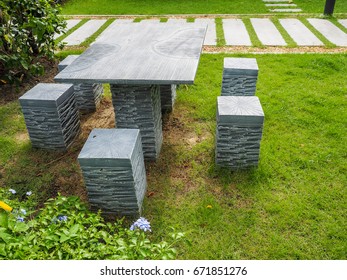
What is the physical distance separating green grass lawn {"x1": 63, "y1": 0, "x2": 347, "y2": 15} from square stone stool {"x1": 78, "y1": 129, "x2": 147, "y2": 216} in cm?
742

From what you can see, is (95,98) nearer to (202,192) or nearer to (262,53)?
(202,192)

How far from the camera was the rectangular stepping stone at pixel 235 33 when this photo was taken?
7039 mm

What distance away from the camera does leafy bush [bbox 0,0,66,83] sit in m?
4.78

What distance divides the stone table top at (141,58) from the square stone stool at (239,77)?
0.57m

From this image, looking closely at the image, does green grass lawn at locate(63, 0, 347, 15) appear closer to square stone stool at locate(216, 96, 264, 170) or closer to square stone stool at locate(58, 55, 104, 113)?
square stone stool at locate(58, 55, 104, 113)

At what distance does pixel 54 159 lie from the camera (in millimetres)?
3740

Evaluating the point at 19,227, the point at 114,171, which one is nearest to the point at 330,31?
the point at 114,171

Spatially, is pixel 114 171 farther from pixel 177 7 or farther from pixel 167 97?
pixel 177 7

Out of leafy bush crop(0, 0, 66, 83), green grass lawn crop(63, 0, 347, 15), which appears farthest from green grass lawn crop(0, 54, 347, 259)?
green grass lawn crop(63, 0, 347, 15)

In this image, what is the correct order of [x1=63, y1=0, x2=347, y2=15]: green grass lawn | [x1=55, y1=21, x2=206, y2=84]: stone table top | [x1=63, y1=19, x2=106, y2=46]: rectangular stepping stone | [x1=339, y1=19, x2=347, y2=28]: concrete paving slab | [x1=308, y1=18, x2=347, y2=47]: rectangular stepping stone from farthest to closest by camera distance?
[x1=63, y1=0, x2=347, y2=15]: green grass lawn
[x1=339, y1=19, x2=347, y2=28]: concrete paving slab
[x1=63, y1=19, x2=106, y2=46]: rectangular stepping stone
[x1=308, y1=18, x2=347, y2=47]: rectangular stepping stone
[x1=55, y1=21, x2=206, y2=84]: stone table top

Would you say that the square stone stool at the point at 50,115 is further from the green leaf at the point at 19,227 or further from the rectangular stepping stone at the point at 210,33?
the rectangular stepping stone at the point at 210,33

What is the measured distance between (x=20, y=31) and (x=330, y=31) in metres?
6.55

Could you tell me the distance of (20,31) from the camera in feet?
16.6

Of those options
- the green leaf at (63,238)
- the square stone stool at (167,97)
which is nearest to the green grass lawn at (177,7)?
the square stone stool at (167,97)
